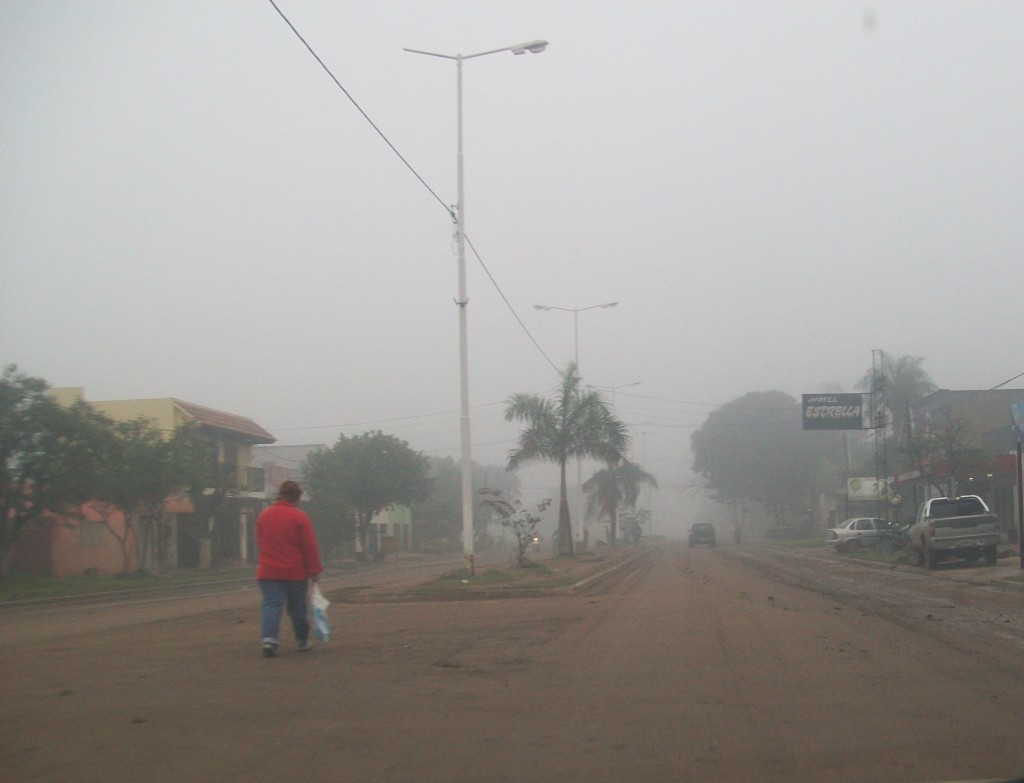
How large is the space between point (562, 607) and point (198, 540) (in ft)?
120

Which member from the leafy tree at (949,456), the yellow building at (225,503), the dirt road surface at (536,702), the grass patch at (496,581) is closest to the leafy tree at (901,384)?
the leafy tree at (949,456)

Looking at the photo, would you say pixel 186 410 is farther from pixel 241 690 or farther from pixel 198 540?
pixel 241 690

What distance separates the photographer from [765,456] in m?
93.3

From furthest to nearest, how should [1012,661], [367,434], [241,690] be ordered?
[367,434]
[1012,661]
[241,690]

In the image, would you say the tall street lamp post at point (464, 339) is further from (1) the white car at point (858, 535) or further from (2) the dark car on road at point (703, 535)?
(2) the dark car on road at point (703, 535)

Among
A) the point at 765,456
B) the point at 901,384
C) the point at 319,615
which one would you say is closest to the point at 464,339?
the point at 319,615

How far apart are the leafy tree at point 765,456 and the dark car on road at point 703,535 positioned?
98.4ft

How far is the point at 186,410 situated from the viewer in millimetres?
49188

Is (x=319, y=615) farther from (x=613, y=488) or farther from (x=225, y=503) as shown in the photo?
(x=613, y=488)

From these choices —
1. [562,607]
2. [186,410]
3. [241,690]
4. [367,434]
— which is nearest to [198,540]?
[186,410]

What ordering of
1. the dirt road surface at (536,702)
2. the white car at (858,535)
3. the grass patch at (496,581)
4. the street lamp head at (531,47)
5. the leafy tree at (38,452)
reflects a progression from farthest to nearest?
the white car at (858,535)
the leafy tree at (38,452)
the street lamp head at (531,47)
the grass patch at (496,581)
the dirt road surface at (536,702)

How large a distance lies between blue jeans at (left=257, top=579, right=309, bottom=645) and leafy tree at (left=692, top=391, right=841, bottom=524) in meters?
84.6

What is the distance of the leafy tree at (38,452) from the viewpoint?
30.2 m

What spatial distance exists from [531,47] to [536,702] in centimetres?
1689
